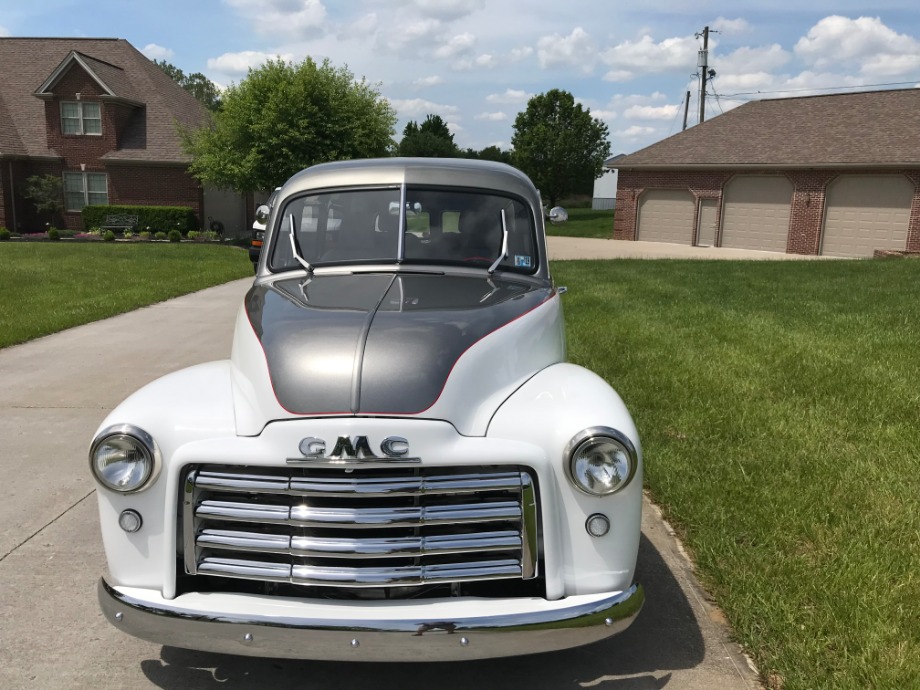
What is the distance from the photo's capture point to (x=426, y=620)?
2506 millimetres

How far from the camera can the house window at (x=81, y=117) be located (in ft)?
94.7

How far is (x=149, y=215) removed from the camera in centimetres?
2798

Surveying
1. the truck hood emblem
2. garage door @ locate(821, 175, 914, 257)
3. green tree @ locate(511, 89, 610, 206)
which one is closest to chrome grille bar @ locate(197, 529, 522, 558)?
the truck hood emblem

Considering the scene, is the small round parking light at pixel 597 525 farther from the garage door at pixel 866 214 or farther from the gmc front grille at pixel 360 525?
the garage door at pixel 866 214

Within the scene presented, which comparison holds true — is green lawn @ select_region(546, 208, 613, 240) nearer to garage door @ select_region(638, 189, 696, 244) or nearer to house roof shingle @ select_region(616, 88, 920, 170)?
garage door @ select_region(638, 189, 696, 244)

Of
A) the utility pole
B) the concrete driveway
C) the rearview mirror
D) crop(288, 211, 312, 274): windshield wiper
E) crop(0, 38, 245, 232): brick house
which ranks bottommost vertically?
the concrete driveway

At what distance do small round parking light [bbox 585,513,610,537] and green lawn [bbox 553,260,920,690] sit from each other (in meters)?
0.91

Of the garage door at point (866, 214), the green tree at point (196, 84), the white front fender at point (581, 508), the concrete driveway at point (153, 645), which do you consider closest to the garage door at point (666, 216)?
the garage door at point (866, 214)

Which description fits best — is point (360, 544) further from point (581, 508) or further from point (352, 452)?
point (581, 508)

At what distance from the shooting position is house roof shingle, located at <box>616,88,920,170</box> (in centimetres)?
2556

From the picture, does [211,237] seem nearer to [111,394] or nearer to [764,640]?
Result: [111,394]

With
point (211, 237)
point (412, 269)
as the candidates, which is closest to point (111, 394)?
point (412, 269)

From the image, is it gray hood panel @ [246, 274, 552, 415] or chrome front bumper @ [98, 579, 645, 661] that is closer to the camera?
chrome front bumper @ [98, 579, 645, 661]

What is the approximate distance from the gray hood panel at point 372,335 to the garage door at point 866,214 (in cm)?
2504
